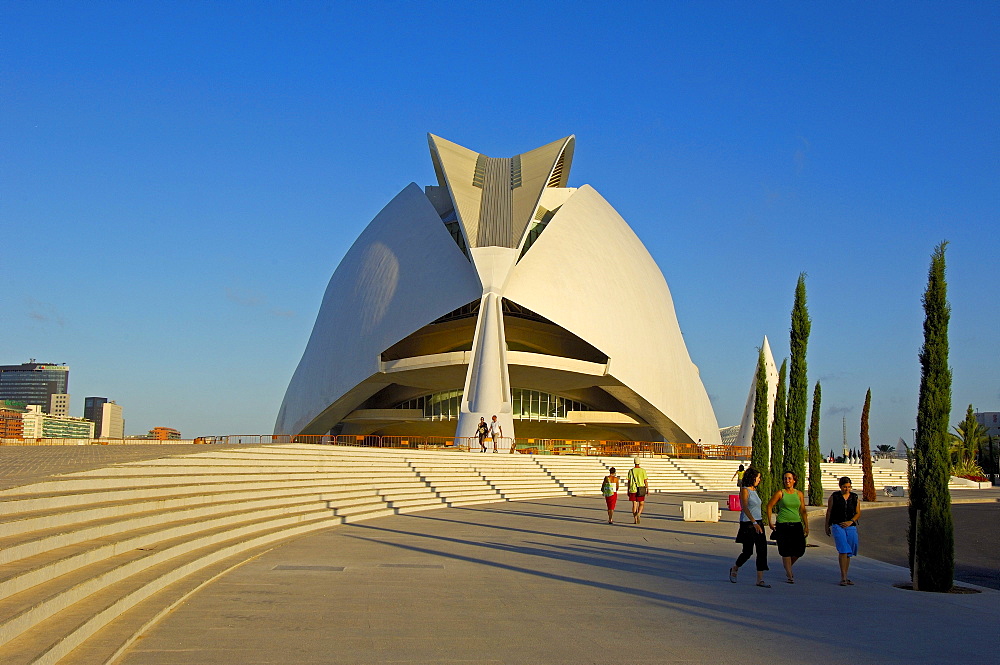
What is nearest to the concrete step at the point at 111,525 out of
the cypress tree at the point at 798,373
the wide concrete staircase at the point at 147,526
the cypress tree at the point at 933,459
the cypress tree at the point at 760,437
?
the wide concrete staircase at the point at 147,526

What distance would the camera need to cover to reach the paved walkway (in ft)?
19.1

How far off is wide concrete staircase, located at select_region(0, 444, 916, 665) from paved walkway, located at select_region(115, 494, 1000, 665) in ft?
1.15

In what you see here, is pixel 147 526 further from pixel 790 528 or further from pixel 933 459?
pixel 933 459

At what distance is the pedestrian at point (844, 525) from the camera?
9312mm

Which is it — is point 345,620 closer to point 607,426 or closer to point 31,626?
point 31,626

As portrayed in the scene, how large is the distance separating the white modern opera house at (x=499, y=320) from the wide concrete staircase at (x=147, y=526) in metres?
15.5

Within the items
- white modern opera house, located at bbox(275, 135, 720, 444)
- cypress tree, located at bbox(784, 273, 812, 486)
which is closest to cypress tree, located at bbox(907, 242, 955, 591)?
cypress tree, located at bbox(784, 273, 812, 486)

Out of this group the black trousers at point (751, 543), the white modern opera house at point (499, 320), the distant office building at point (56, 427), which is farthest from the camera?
the distant office building at point (56, 427)

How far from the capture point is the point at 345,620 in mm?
6703

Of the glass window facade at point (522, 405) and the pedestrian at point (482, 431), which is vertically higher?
the glass window facade at point (522, 405)

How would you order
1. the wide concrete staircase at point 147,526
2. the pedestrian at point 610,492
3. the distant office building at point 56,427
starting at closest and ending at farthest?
the wide concrete staircase at point 147,526, the pedestrian at point 610,492, the distant office building at point 56,427

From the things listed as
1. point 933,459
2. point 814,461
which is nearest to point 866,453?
point 814,461

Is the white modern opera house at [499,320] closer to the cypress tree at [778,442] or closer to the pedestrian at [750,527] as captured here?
the cypress tree at [778,442]

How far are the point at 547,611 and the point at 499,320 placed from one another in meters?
27.2
